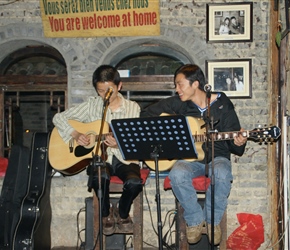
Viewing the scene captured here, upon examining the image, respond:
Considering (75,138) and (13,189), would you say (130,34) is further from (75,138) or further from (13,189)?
(13,189)

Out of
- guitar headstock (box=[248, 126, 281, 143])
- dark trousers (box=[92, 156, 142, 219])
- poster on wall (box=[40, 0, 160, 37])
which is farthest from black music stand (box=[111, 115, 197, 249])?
poster on wall (box=[40, 0, 160, 37])

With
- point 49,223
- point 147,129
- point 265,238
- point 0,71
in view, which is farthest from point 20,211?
point 265,238

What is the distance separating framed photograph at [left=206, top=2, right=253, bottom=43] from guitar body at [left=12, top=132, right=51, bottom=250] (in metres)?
1.93

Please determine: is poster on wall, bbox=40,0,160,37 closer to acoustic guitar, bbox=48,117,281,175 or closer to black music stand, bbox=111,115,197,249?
acoustic guitar, bbox=48,117,281,175

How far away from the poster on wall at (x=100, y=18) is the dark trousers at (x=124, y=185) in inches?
59.1

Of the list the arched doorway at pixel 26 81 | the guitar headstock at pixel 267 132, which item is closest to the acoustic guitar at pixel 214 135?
the guitar headstock at pixel 267 132

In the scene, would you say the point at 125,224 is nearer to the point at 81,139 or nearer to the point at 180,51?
the point at 81,139

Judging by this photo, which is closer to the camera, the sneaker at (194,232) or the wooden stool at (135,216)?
the sneaker at (194,232)

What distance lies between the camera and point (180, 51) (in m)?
5.65

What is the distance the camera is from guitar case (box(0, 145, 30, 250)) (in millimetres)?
4684

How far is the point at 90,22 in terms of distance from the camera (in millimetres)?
5426

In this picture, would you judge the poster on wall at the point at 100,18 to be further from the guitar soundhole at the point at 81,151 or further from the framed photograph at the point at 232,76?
the guitar soundhole at the point at 81,151

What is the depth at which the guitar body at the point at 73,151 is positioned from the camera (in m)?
4.71

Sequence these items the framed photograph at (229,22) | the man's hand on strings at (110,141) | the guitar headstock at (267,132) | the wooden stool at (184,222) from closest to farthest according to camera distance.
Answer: the guitar headstock at (267,132)
the wooden stool at (184,222)
the man's hand on strings at (110,141)
the framed photograph at (229,22)
